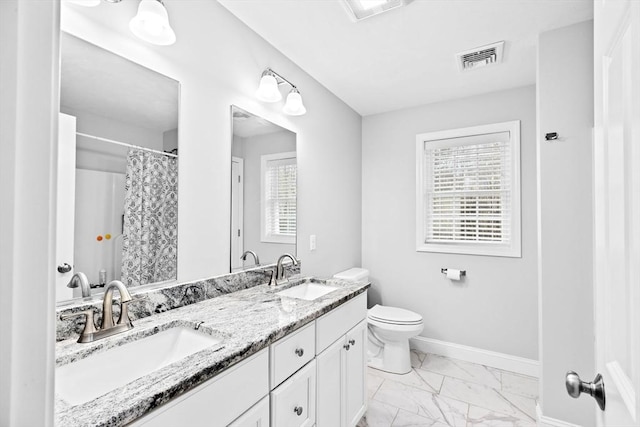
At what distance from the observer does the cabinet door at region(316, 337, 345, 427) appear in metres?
1.46

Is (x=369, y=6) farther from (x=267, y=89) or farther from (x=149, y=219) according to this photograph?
(x=149, y=219)

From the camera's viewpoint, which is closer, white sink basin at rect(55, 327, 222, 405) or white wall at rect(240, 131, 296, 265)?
white sink basin at rect(55, 327, 222, 405)

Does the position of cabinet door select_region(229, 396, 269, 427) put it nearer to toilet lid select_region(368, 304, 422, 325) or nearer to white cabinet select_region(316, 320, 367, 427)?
white cabinet select_region(316, 320, 367, 427)

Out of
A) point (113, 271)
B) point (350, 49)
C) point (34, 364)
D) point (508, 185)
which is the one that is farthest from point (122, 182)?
point (508, 185)

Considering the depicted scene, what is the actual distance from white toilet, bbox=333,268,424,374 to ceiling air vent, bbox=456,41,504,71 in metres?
2.00

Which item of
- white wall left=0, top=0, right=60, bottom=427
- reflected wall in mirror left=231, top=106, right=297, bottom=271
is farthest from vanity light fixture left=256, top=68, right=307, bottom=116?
white wall left=0, top=0, right=60, bottom=427

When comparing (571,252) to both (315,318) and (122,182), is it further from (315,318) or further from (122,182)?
(122,182)

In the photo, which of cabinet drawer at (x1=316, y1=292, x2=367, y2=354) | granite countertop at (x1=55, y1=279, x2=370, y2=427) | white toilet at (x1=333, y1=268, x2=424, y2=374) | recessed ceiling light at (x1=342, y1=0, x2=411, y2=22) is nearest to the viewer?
granite countertop at (x1=55, y1=279, x2=370, y2=427)

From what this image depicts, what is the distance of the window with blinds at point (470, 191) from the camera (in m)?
2.76

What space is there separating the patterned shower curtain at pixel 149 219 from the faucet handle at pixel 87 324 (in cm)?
21

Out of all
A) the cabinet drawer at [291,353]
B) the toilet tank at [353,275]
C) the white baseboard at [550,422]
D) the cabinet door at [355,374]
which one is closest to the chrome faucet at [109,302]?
the cabinet drawer at [291,353]

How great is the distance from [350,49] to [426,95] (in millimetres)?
1108

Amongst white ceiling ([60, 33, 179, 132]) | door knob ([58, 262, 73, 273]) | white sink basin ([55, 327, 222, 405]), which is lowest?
white sink basin ([55, 327, 222, 405])

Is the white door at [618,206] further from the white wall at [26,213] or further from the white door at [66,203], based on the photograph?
the white door at [66,203]
